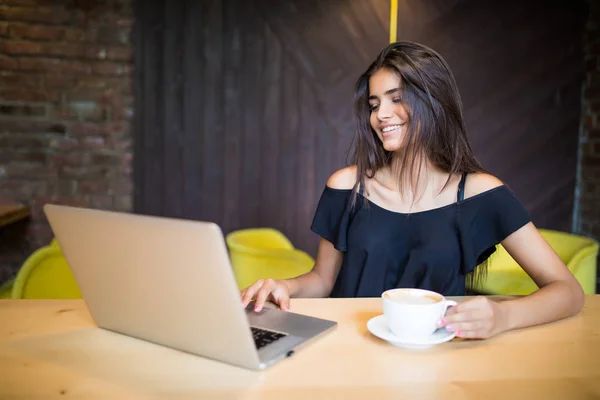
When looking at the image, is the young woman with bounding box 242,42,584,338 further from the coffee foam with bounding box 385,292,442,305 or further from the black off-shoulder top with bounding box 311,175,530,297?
the coffee foam with bounding box 385,292,442,305

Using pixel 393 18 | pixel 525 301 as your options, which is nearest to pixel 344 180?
pixel 525 301

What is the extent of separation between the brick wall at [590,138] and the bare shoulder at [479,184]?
2043 millimetres

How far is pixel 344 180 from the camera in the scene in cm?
166

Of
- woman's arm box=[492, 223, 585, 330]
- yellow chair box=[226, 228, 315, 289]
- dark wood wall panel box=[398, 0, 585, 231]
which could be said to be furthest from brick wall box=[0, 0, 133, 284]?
woman's arm box=[492, 223, 585, 330]

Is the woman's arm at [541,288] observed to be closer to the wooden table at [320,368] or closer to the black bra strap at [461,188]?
the wooden table at [320,368]

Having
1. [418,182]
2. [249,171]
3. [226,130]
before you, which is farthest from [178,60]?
[418,182]

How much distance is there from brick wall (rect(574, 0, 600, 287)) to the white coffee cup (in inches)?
Result: 104

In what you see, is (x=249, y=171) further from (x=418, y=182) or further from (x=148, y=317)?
(x=148, y=317)

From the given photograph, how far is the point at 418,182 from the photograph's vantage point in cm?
156

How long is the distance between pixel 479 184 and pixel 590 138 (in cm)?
212

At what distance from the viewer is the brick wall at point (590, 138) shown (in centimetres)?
316

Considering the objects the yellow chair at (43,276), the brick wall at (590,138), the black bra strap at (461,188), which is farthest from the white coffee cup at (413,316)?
the brick wall at (590,138)

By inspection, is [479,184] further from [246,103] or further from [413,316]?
[246,103]

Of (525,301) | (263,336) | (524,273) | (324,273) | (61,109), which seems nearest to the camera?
(263,336)
